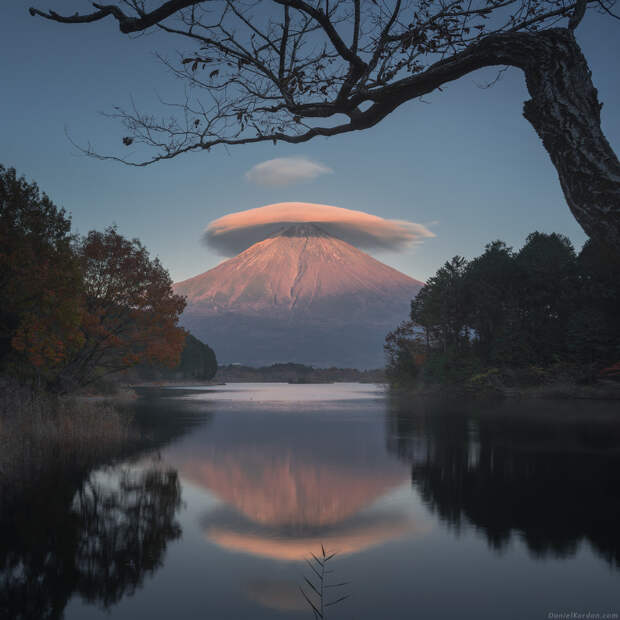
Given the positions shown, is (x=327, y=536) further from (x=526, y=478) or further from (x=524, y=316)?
(x=524, y=316)

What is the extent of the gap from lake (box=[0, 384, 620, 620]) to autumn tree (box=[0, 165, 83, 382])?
16.6 feet

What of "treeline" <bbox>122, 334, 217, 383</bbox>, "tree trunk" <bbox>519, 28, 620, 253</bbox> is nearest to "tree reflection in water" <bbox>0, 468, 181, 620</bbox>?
"tree trunk" <bbox>519, 28, 620, 253</bbox>

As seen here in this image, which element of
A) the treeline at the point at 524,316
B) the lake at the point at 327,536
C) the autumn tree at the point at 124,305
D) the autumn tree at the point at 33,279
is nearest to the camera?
the lake at the point at 327,536

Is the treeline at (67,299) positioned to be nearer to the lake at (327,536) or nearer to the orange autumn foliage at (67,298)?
the orange autumn foliage at (67,298)

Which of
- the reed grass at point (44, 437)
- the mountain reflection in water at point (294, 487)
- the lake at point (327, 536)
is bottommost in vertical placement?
the mountain reflection in water at point (294, 487)

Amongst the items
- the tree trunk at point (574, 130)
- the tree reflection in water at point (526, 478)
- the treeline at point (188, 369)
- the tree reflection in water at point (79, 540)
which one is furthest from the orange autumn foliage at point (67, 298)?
the treeline at point (188, 369)

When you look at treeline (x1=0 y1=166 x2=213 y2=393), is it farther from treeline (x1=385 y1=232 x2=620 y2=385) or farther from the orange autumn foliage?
treeline (x1=385 y1=232 x2=620 y2=385)

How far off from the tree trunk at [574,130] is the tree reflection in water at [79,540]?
6.63m

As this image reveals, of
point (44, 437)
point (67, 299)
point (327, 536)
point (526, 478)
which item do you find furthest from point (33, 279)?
point (526, 478)

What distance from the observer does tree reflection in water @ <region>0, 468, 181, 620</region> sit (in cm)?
701

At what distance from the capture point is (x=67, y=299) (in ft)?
64.6

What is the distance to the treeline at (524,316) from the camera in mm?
47875

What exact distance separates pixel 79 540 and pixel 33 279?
11.8m

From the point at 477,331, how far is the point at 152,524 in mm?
57091
